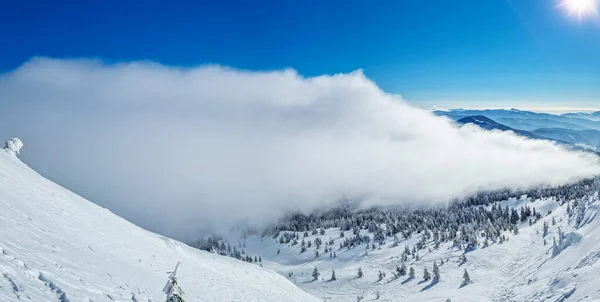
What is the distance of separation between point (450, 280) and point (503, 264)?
19.3m

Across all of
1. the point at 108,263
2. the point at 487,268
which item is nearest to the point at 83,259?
the point at 108,263

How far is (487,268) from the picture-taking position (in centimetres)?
9212

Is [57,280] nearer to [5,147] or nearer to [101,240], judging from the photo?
[101,240]

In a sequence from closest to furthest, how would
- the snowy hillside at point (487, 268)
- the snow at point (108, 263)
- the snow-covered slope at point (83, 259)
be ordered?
the snow-covered slope at point (83, 259)
the snow at point (108, 263)
the snowy hillside at point (487, 268)

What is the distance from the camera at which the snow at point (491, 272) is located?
38.6 metres

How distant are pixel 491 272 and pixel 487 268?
519 cm

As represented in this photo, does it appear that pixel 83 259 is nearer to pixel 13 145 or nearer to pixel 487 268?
pixel 13 145

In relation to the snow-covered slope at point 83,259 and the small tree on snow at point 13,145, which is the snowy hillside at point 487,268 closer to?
the snow-covered slope at point 83,259

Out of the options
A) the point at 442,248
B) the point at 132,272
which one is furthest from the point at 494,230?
the point at 132,272

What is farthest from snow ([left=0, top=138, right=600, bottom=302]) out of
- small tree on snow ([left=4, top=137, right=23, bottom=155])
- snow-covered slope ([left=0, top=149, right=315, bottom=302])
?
small tree on snow ([left=4, top=137, right=23, bottom=155])

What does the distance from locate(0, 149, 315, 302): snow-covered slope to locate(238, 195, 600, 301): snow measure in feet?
101

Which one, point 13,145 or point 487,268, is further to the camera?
point 487,268

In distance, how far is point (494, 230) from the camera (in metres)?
128

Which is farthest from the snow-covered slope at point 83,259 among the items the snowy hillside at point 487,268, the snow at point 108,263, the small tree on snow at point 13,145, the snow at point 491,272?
the snowy hillside at point 487,268
